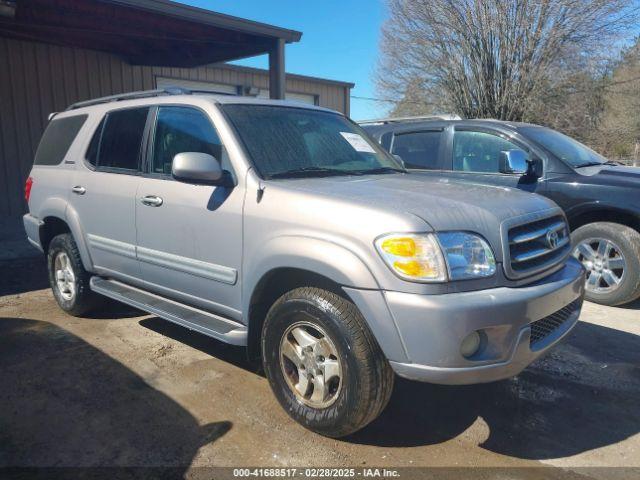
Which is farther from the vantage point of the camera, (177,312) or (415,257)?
(177,312)

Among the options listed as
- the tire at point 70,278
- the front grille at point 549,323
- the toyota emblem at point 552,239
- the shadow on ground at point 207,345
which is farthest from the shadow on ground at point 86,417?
the toyota emblem at point 552,239

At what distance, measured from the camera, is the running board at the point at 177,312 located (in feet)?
10.5

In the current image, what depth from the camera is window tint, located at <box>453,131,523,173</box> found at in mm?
5826

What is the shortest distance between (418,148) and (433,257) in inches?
168

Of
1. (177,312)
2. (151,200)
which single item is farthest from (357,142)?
(177,312)

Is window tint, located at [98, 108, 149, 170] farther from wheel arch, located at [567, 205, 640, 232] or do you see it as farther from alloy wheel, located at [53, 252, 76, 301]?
wheel arch, located at [567, 205, 640, 232]

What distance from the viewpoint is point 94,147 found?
4500mm

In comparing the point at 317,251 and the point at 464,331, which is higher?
the point at 317,251

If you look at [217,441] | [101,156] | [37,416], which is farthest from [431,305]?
[101,156]

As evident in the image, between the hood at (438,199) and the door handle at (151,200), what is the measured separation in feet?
3.41

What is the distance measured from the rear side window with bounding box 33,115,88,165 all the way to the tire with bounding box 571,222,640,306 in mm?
5048

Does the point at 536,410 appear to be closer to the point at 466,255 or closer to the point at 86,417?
the point at 466,255

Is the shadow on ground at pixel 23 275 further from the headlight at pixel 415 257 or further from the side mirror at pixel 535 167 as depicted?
the side mirror at pixel 535 167

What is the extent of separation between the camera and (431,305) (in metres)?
2.36
